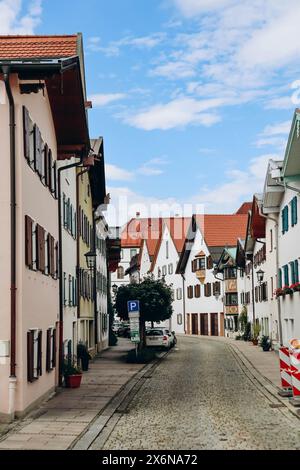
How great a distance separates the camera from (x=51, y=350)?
21188 millimetres

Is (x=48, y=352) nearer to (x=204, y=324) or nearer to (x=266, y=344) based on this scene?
(x=266, y=344)

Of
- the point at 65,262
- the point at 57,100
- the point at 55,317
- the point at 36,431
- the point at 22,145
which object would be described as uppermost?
the point at 57,100

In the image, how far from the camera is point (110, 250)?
51562 millimetres

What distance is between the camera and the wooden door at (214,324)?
68.8 metres

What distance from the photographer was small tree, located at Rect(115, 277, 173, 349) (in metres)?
39.3

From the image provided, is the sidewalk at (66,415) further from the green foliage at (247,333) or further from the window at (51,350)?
the green foliage at (247,333)

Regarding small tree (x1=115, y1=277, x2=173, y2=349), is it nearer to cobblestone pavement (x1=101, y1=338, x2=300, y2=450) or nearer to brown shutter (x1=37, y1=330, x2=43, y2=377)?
cobblestone pavement (x1=101, y1=338, x2=300, y2=450)

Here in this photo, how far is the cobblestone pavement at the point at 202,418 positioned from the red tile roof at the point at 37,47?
8.21m

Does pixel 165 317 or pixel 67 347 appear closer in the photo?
pixel 67 347

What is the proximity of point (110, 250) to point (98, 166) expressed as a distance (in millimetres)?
12784

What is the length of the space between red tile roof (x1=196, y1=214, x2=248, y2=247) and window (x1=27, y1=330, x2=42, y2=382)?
52.1 metres

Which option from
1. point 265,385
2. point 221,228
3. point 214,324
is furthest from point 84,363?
point 221,228
